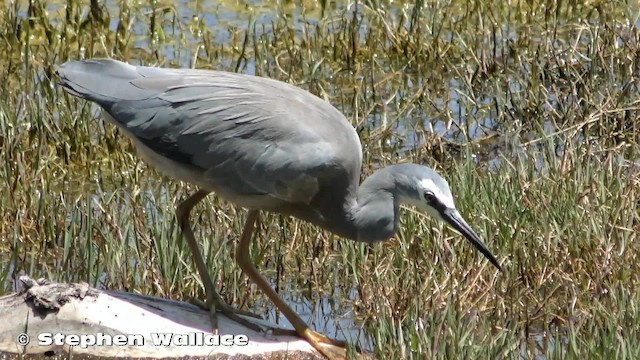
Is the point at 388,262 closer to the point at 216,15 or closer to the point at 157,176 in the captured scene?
the point at 157,176

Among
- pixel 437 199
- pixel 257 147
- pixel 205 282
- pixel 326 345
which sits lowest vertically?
pixel 326 345

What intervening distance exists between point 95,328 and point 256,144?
3.20 feet

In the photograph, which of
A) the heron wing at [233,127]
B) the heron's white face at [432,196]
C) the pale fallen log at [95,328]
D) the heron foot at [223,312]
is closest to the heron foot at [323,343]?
the heron foot at [223,312]

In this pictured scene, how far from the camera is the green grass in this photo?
5910mm

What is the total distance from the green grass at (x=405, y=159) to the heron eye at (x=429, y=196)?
42 centimetres

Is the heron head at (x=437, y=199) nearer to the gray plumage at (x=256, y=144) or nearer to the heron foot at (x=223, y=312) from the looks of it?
the gray plumage at (x=256, y=144)

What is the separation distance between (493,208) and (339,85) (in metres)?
2.40

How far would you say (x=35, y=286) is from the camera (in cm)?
526

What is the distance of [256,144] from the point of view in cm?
570

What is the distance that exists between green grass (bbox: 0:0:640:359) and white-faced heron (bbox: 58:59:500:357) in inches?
15.1

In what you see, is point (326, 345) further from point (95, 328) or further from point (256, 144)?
point (95, 328)

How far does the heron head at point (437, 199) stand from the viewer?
5520 millimetres

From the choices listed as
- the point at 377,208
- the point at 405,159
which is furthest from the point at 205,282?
the point at 405,159

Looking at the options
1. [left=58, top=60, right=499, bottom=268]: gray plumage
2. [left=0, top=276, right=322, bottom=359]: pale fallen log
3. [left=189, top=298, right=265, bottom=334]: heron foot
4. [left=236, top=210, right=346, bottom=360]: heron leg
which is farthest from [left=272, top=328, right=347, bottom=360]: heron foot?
[left=58, top=60, right=499, bottom=268]: gray plumage
